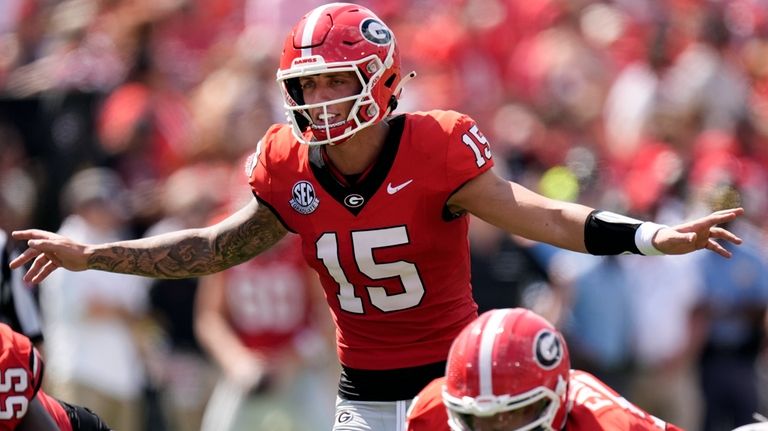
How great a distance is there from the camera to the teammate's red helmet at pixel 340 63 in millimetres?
5734

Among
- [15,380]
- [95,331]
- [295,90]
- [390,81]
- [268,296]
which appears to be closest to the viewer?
[15,380]

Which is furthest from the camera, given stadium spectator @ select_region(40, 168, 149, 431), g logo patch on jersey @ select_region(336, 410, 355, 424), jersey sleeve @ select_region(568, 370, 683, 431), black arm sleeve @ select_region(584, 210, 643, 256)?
stadium spectator @ select_region(40, 168, 149, 431)

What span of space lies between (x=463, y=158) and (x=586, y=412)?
3.56 feet

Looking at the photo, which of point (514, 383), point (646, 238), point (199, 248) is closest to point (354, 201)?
point (199, 248)

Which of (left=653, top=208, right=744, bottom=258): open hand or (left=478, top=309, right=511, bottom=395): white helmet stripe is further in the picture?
(left=653, top=208, right=744, bottom=258): open hand

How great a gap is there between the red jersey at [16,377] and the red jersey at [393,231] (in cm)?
103

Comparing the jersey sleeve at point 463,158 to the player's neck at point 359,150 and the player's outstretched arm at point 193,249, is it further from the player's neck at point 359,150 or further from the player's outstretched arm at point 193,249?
the player's outstretched arm at point 193,249

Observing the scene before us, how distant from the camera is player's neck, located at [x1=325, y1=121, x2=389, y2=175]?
5.88 metres

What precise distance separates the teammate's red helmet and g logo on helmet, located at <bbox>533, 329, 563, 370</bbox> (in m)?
1.19

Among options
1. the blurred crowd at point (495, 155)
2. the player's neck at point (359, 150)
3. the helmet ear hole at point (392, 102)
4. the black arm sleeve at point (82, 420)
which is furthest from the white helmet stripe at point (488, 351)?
the blurred crowd at point (495, 155)

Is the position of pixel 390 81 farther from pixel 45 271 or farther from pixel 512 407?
pixel 512 407

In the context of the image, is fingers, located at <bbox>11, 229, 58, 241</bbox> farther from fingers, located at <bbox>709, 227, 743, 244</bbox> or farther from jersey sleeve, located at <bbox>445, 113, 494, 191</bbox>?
fingers, located at <bbox>709, 227, 743, 244</bbox>

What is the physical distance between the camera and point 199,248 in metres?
6.18

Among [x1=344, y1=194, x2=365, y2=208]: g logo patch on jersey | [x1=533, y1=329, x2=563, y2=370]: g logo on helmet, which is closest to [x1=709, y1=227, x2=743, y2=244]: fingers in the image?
[x1=533, y1=329, x2=563, y2=370]: g logo on helmet
